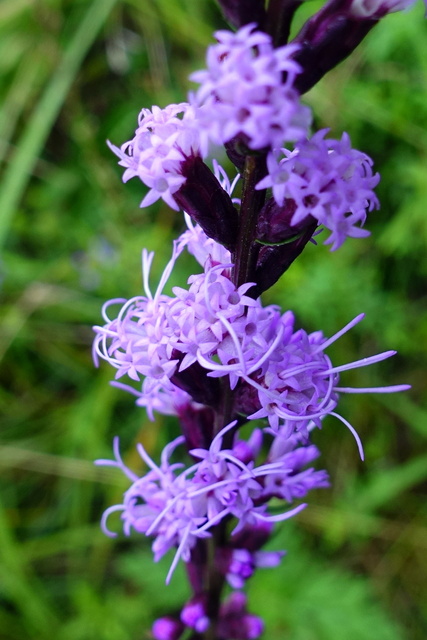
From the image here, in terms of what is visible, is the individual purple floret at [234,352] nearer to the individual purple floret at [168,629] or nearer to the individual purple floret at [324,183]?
the individual purple floret at [324,183]

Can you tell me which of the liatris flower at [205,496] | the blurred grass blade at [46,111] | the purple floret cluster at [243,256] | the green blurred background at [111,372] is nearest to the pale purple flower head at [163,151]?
the purple floret cluster at [243,256]

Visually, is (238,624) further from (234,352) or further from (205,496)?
(234,352)

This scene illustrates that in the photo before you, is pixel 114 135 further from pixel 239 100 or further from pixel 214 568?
pixel 239 100

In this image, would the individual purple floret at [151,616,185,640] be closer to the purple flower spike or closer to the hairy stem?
the purple flower spike

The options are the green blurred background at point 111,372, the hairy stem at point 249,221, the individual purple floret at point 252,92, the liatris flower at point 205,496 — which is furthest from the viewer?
the green blurred background at point 111,372

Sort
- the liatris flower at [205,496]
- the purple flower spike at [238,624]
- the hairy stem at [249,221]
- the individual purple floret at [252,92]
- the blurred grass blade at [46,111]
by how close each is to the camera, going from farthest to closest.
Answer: the blurred grass blade at [46,111] → the purple flower spike at [238,624] → the liatris flower at [205,496] → the hairy stem at [249,221] → the individual purple floret at [252,92]


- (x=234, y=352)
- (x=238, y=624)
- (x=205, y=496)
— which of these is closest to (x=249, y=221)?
(x=234, y=352)

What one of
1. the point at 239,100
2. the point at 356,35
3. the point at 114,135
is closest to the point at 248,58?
the point at 239,100

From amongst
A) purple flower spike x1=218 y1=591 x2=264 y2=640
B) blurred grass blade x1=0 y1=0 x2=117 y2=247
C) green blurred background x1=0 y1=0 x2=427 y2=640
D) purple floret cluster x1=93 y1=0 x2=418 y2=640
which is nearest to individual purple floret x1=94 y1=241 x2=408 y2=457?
purple floret cluster x1=93 y1=0 x2=418 y2=640
